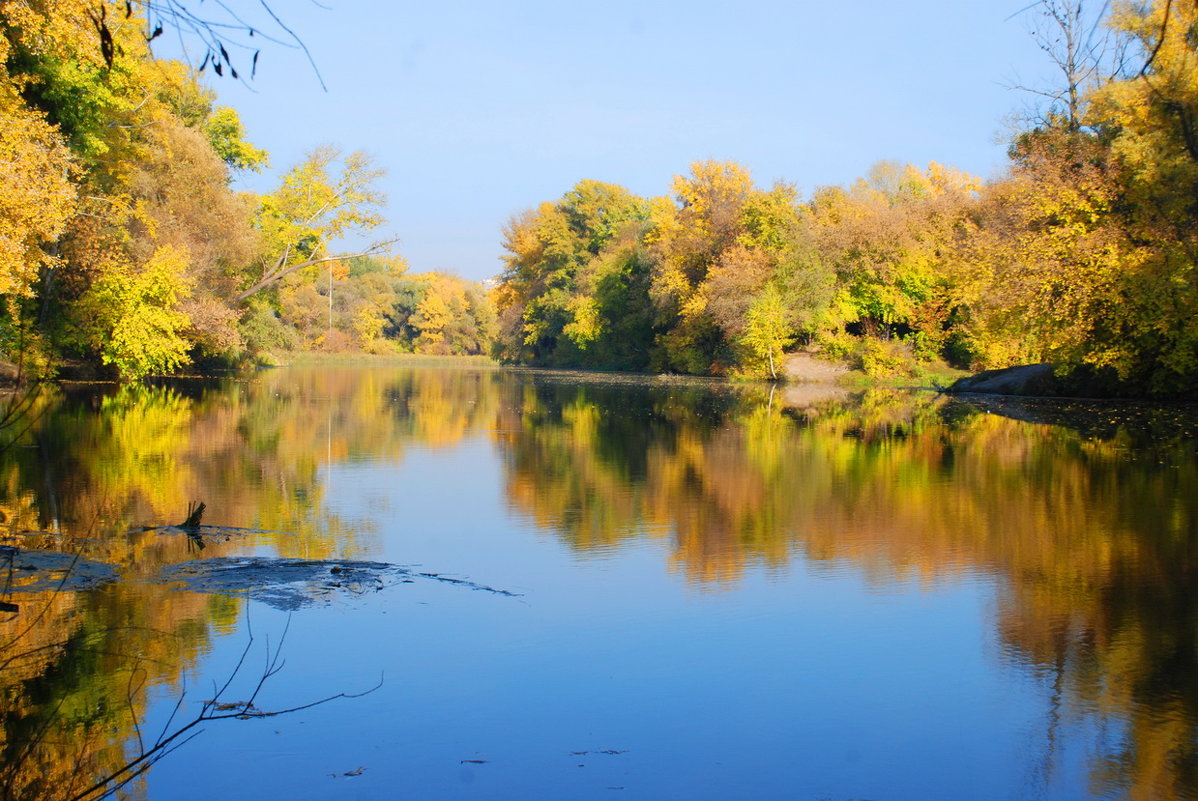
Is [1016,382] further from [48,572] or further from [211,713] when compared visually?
[211,713]

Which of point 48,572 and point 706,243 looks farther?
point 706,243

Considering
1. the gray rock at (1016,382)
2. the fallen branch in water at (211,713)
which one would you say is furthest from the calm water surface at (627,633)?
the gray rock at (1016,382)

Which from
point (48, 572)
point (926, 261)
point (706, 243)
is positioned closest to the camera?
point (48, 572)

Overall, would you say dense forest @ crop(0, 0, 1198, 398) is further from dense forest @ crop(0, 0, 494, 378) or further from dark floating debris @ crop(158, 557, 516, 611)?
dark floating debris @ crop(158, 557, 516, 611)

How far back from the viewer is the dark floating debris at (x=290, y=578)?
738 cm

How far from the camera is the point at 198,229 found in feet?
121

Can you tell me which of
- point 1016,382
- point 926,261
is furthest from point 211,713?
point 926,261

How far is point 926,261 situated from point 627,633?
130ft

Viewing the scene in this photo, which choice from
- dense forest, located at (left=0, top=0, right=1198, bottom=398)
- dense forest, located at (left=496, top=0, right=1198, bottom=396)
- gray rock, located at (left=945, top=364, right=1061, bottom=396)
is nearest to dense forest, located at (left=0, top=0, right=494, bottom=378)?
dense forest, located at (left=0, top=0, right=1198, bottom=398)

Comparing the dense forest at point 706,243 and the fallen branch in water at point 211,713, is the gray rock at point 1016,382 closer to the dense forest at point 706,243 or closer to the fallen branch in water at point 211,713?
the dense forest at point 706,243

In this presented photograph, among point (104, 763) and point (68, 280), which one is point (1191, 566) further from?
point (68, 280)

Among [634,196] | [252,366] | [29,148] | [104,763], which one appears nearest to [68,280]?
[29,148]

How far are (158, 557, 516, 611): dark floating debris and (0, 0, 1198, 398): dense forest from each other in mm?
4282

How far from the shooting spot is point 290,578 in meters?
7.86
